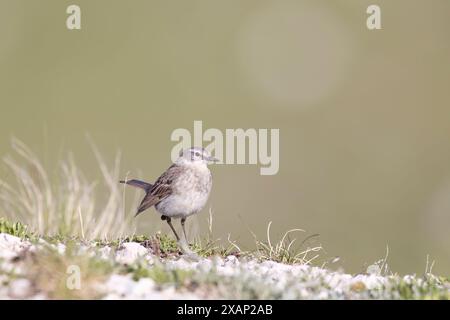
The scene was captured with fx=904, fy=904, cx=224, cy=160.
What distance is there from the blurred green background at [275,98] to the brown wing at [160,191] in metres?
7.16

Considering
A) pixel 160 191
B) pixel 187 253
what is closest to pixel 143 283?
pixel 187 253

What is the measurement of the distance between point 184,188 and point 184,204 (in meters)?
0.22

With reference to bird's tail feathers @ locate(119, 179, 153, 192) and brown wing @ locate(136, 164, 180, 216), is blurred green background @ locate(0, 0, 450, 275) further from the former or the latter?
brown wing @ locate(136, 164, 180, 216)

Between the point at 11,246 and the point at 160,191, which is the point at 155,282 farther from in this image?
the point at 160,191

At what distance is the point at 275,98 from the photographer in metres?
34.7

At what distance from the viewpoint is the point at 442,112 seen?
111 feet

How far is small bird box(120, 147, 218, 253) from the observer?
497 inches

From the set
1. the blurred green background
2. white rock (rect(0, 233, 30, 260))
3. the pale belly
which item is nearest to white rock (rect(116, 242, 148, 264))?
white rock (rect(0, 233, 30, 260))

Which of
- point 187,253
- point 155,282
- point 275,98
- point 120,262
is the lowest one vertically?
point 187,253

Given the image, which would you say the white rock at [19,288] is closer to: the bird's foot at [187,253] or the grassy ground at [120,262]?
the grassy ground at [120,262]

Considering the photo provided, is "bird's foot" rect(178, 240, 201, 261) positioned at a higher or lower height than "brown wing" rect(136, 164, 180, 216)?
lower

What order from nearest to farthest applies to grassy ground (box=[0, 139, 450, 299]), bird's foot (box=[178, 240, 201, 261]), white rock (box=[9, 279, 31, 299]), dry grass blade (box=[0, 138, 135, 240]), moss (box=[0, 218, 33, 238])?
white rock (box=[9, 279, 31, 299])
grassy ground (box=[0, 139, 450, 299])
moss (box=[0, 218, 33, 238])
bird's foot (box=[178, 240, 201, 261])
dry grass blade (box=[0, 138, 135, 240])

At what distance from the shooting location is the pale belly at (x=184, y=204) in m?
12.6

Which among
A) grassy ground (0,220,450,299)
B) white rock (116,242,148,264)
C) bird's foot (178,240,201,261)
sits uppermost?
grassy ground (0,220,450,299)
